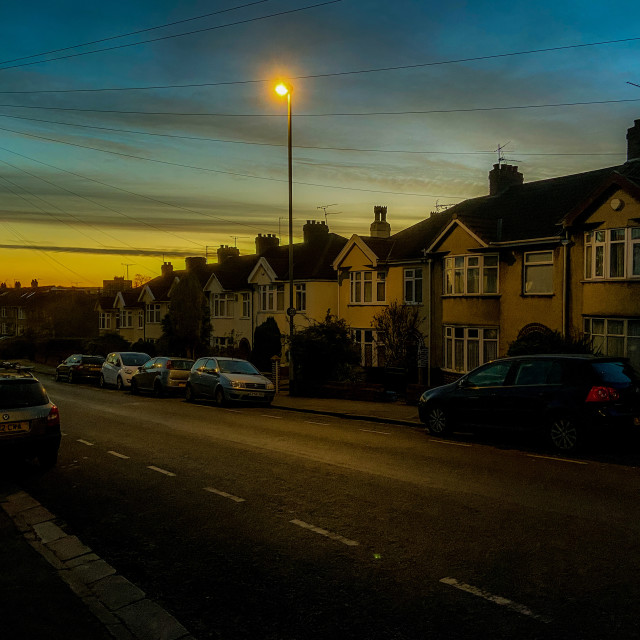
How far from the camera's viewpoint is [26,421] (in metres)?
11.1

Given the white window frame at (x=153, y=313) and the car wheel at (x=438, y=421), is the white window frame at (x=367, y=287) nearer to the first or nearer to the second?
the car wheel at (x=438, y=421)

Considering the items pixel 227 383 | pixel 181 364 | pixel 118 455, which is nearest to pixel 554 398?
pixel 118 455

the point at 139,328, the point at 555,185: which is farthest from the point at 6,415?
the point at 139,328

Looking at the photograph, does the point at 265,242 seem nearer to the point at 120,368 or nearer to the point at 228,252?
the point at 228,252

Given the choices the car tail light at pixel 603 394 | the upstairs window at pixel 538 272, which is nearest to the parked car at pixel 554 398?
the car tail light at pixel 603 394

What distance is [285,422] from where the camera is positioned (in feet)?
60.2

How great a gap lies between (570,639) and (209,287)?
49893 mm

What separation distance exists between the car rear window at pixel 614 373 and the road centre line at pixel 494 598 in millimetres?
7555

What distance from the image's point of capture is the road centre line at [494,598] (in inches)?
205

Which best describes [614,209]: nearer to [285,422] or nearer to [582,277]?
[582,277]

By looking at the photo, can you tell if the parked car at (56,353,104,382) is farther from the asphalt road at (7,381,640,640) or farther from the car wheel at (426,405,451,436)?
the car wheel at (426,405,451,436)

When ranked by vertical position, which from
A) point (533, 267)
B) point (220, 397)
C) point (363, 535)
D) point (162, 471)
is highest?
point (533, 267)

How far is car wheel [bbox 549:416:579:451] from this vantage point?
40.2ft

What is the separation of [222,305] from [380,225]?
14.1m
